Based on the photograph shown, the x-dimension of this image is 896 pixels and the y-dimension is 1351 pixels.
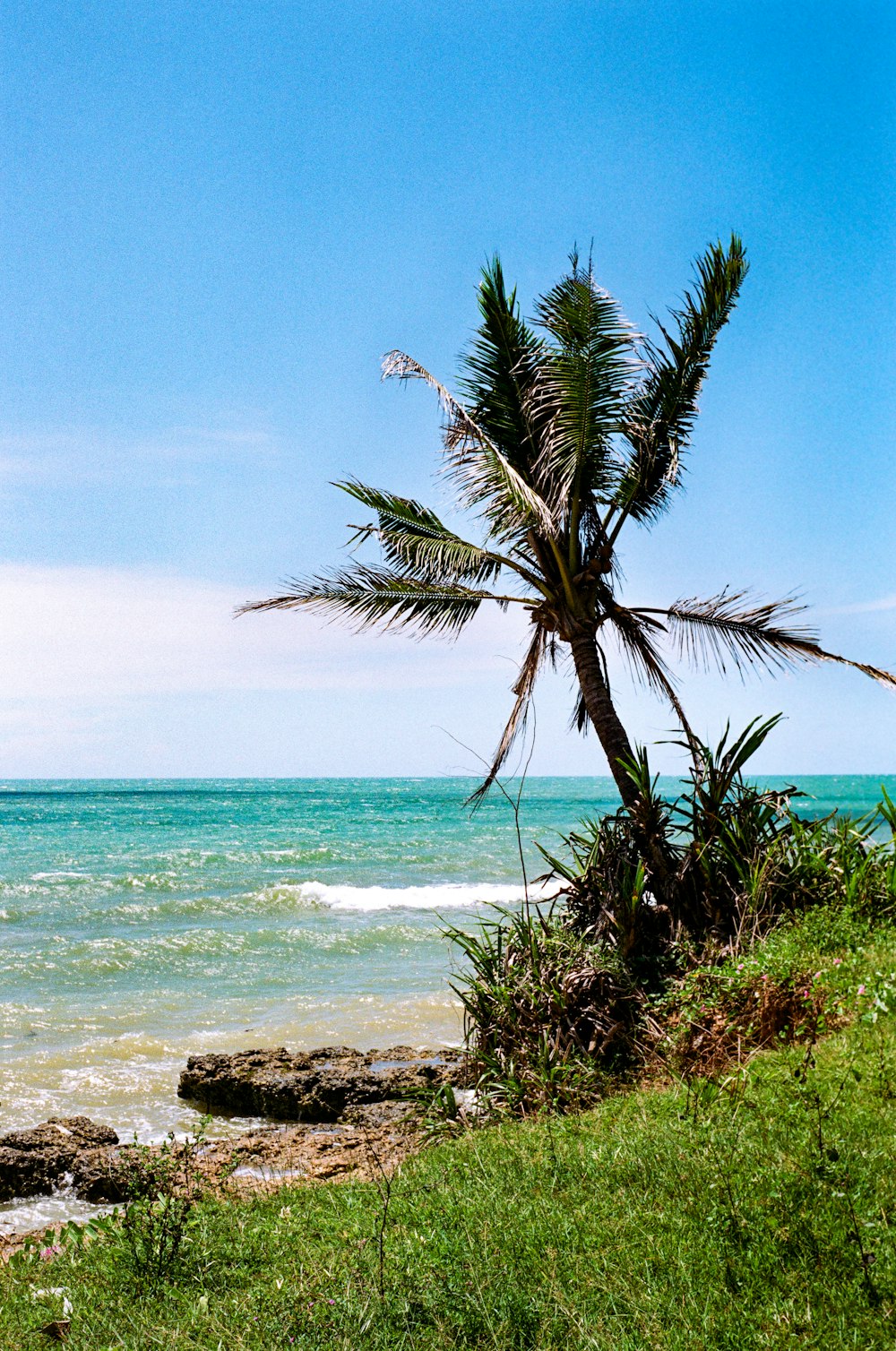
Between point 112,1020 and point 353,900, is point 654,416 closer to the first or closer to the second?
point 112,1020

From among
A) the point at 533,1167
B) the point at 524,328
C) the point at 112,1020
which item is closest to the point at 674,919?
the point at 533,1167

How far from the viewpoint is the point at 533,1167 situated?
487 centimetres

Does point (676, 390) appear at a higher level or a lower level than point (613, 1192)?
higher

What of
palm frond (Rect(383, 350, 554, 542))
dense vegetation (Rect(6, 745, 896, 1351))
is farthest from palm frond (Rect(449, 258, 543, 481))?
dense vegetation (Rect(6, 745, 896, 1351))

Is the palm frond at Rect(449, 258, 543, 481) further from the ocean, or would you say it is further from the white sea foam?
the white sea foam

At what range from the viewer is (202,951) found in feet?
50.9

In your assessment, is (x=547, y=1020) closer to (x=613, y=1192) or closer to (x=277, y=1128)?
(x=277, y=1128)

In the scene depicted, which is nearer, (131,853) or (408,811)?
(131,853)

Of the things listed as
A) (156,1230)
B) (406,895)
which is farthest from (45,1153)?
(406,895)

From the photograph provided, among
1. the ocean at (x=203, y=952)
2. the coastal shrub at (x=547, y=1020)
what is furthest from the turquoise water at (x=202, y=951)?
the coastal shrub at (x=547, y=1020)

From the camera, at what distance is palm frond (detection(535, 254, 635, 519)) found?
890 centimetres

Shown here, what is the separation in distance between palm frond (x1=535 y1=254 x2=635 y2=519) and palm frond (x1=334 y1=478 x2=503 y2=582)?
37.3 inches

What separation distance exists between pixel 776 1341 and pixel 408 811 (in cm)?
5248

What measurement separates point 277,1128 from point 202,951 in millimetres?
7844
